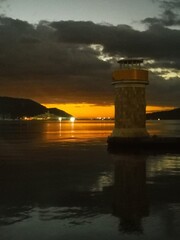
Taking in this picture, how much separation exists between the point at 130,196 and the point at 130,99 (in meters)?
27.3

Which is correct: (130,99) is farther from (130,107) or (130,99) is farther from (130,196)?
(130,196)

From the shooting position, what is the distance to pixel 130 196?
66.8 feet

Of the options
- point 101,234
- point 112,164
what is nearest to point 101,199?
point 101,234

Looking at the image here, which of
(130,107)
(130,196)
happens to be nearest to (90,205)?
(130,196)

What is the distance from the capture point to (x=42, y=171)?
32.4 m

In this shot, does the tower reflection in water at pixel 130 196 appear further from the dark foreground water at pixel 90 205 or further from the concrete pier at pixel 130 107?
the concrete pier at pixel 130 107

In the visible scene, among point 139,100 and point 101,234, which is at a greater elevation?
point 139,100

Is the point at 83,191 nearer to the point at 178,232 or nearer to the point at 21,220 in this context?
the point at 21,220

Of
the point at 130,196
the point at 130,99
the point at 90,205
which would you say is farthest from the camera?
the point at 130,99

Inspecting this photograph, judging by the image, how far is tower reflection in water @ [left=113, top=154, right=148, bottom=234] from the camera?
599 inches

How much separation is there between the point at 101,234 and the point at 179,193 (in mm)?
8582

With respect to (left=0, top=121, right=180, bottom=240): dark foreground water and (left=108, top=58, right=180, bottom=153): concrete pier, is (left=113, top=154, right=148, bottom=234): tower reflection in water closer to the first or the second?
(left=0, top=121, right=180, bottom=240): dark foreground water

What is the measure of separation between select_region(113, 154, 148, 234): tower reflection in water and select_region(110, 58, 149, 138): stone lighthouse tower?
11.8 metres

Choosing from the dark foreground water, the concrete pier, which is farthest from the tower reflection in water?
the concrete pier
